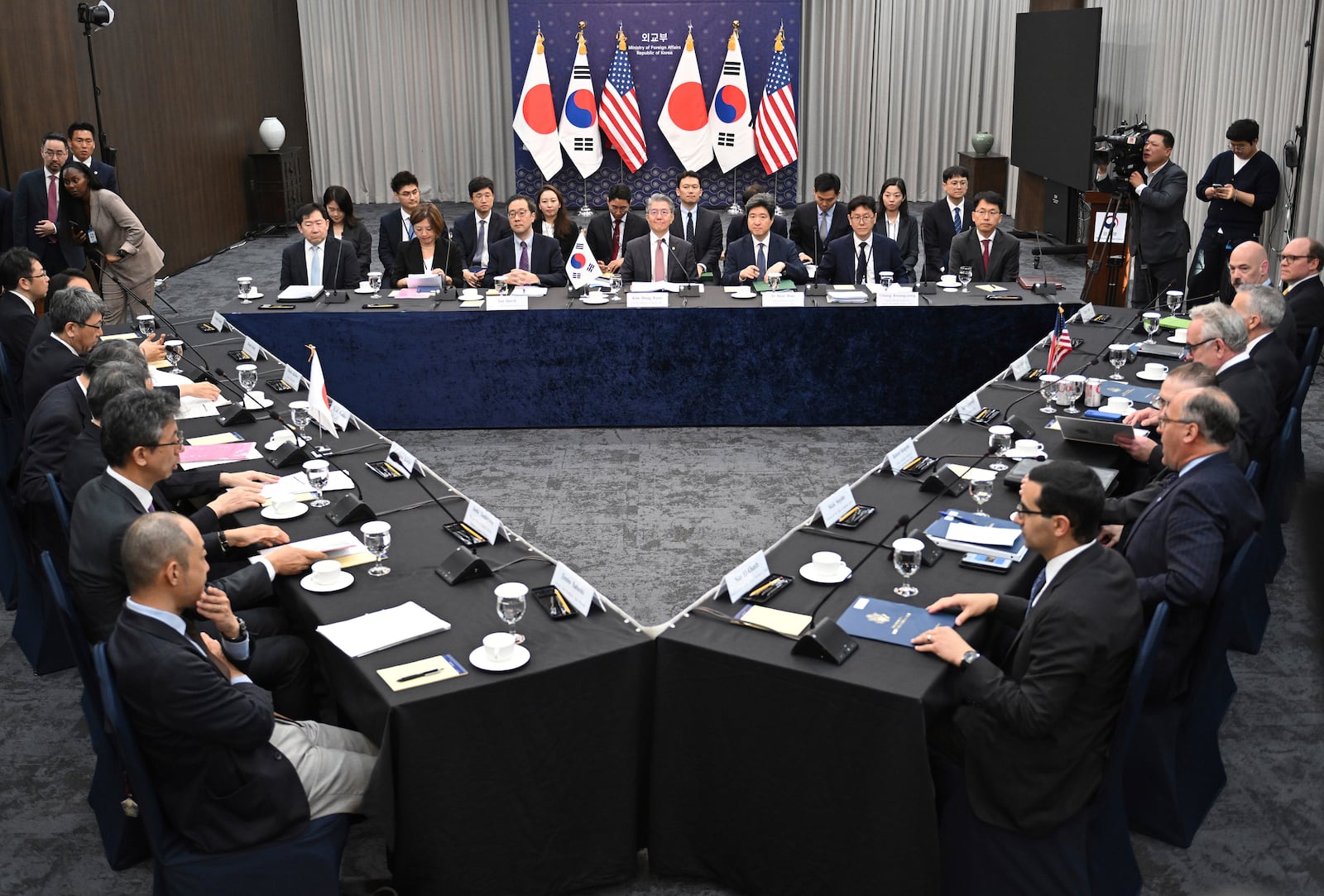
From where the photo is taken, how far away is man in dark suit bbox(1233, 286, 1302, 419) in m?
4.93

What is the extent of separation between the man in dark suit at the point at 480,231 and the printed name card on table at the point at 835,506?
450 cm

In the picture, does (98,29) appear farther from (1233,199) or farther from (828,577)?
(828,577)

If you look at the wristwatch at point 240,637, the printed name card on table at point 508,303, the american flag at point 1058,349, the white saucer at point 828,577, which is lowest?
the wristwatch at point 240,637

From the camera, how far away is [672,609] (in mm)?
4676

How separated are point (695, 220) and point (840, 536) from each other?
4.92 metres

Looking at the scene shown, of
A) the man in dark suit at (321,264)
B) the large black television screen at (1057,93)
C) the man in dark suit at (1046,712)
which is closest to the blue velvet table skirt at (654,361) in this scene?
the man in dark suit at (321,264)

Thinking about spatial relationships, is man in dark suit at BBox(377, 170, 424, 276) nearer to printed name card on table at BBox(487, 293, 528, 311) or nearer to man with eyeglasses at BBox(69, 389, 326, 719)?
printed name card on table at BBox(487, 293, 528, 311)

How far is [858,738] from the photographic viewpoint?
281cm

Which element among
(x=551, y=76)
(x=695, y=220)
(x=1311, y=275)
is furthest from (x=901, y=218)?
(x=551, y=76)

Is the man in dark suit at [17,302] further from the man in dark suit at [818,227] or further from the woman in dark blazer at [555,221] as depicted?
the man in dark suit at [818,227]

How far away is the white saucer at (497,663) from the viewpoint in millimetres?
2871

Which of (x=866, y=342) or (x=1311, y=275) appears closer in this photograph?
(x=1311, y=275)

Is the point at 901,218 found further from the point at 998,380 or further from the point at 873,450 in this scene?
the point at 998,380

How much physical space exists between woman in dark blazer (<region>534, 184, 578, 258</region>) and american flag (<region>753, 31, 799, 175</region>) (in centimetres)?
606
